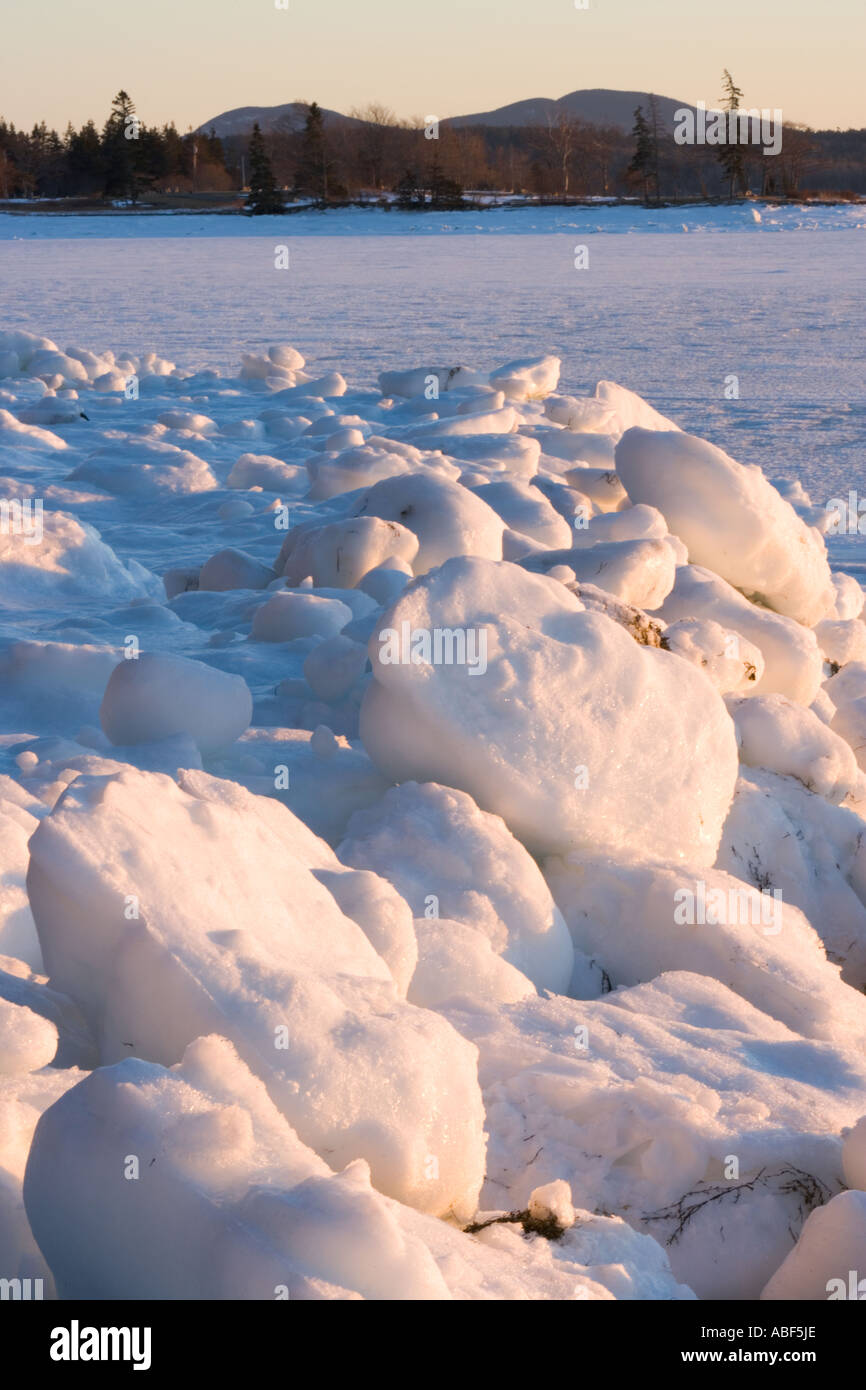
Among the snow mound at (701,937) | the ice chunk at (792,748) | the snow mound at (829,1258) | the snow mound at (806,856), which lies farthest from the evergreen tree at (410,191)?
the snow mound at (829,1258)

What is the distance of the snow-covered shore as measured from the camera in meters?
1.54

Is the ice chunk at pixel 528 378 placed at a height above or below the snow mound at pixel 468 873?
above

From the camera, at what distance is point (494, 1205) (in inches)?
76.1

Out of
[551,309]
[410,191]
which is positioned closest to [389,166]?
[410,191]

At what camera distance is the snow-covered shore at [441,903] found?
154cm

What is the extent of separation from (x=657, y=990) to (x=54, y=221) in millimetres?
38149

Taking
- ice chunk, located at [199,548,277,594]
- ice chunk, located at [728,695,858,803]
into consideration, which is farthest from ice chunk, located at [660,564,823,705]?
ice chunk, located at [199,548,277,594]

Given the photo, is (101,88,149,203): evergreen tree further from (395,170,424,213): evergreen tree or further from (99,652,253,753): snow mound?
(99,652,253,753): snow mound

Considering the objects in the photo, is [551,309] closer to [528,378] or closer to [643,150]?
[528,378]

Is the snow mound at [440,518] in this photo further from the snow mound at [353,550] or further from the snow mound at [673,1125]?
the snow mound at [673,1125]

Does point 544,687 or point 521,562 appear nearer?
point 544,687

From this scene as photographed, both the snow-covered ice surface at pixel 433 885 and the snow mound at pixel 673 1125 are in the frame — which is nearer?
the snow-covered ice surface at pixel 433 885
